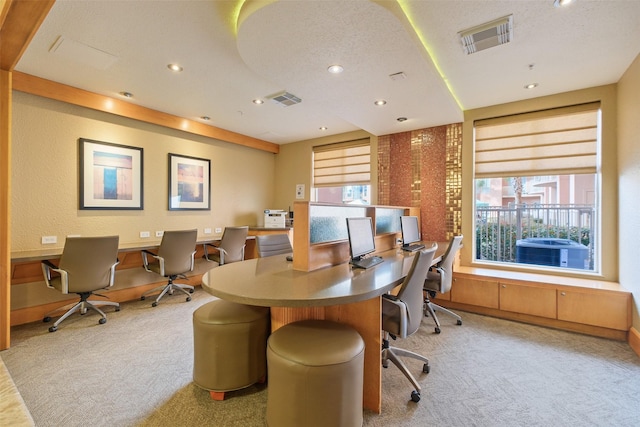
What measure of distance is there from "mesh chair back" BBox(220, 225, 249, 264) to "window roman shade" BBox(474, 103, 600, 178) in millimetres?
3695

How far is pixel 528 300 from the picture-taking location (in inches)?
125

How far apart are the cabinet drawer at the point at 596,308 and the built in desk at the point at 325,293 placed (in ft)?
7.38

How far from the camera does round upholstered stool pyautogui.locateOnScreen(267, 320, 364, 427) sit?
1.36 meters

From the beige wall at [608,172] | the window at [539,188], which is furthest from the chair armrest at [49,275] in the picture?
the beige wall at [608,172]

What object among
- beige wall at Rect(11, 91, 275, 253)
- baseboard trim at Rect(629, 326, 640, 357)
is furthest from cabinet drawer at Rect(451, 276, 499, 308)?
beige wall at Rect(11, 91, 275, 253)

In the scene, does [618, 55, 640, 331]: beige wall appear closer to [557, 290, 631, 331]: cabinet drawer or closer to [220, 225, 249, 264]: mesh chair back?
[557, 290, 631, 331]: cabinet drawer

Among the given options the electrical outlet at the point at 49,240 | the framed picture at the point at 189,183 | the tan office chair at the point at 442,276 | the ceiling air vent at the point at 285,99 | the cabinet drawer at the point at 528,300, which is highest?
the ceiling air vent at the point at 285,99

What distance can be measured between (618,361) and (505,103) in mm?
3065

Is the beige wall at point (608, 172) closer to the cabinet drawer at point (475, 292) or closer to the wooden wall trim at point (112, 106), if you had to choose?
the cabinet drawer at point (475, 292)

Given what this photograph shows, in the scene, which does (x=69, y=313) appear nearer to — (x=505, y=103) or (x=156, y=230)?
(x=156, y=230)

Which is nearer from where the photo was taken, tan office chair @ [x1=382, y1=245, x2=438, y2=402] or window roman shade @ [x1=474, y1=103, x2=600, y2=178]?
tan office chair @ [x1=382, y1=245, x2=438, y2=402]

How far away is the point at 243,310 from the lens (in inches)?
74.1

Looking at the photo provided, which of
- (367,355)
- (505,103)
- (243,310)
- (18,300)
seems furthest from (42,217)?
(505,103)

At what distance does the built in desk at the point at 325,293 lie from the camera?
1415mm
